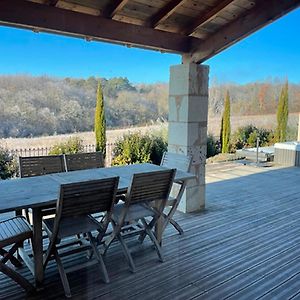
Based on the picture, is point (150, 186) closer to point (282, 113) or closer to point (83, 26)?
point (83, 26)

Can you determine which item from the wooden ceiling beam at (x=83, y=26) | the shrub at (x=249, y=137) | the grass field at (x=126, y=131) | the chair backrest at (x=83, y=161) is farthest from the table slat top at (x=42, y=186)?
the shrub at (x=249, y=137)

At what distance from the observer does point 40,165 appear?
133 inches

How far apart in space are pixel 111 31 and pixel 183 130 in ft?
5.28

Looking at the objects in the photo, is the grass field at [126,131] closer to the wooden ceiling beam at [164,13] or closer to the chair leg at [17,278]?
the wooden ceiling beam at [164,13]

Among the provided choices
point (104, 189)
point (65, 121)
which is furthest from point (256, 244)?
point (65, 121)

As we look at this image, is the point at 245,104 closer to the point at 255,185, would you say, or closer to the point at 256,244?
the point at 255,185

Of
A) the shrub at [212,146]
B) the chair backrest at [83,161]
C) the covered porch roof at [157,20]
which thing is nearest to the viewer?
the covered porch roof at [157,20]

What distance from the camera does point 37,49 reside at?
28.2 ft

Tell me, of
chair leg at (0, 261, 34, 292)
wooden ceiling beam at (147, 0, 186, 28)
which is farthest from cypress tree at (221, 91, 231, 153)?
chair leg at (0, 261, 34, 292)

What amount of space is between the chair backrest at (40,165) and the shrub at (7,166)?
2932 mm

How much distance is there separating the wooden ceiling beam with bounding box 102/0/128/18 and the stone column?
122 cm

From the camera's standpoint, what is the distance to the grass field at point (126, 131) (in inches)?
306

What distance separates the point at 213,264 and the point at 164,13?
2.78 m

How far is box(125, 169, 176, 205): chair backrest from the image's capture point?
2583 millimetres
